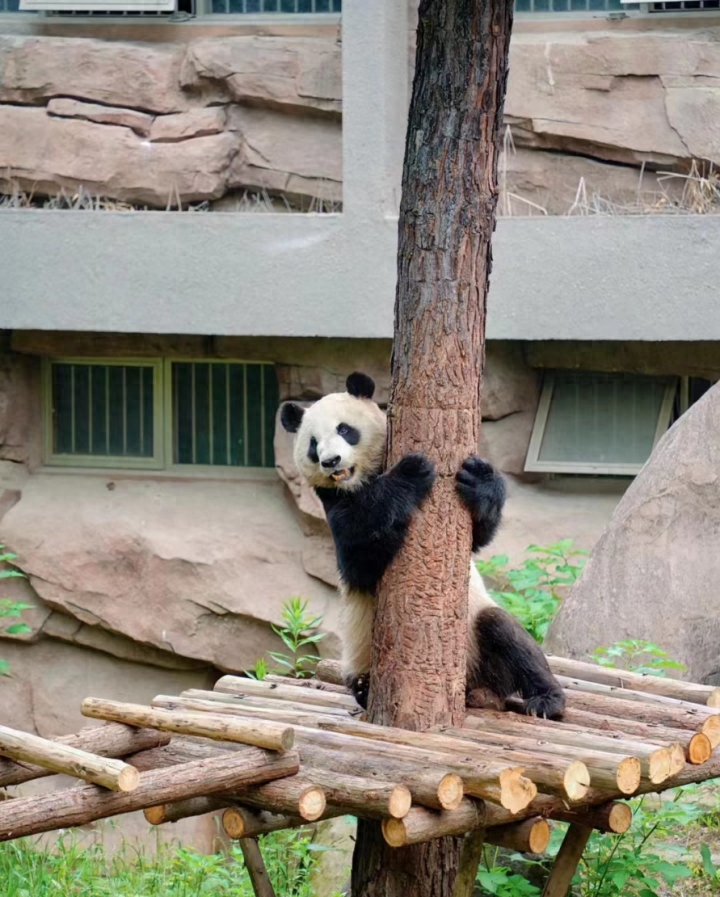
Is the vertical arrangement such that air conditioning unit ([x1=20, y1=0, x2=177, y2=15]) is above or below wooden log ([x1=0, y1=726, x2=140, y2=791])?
above

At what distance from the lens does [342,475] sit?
12.5ft

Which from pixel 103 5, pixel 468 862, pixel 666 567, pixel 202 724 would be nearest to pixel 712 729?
pixel 468 862

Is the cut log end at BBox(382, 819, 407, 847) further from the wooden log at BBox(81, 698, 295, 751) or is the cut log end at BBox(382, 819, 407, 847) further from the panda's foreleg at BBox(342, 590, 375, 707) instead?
the panda's foreleg at BBox(342, 590, 375, 707)

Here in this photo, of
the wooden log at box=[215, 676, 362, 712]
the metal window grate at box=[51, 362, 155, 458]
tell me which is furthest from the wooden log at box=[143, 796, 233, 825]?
the metal window grate at box=[51, 362, 155, 458]

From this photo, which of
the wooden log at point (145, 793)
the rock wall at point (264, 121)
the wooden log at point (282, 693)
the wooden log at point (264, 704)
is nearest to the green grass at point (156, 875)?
the wooden log at point (282, 693)

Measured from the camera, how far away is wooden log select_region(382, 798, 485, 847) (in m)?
2.96

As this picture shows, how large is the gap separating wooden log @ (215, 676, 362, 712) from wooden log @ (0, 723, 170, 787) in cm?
55

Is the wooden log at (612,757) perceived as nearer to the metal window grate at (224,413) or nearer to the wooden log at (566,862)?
the wooden log at (566,862)

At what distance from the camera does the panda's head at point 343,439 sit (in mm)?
3822

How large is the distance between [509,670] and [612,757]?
2.64 ft

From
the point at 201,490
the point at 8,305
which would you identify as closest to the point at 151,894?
the point at 201,490

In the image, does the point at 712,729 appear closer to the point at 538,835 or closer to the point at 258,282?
the point at 538,835

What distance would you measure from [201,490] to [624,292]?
300 cm

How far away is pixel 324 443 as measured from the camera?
388 centimetres
